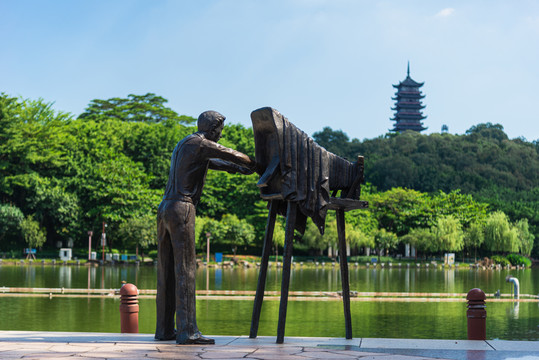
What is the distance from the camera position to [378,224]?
5888 centimetres

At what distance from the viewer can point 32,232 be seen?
155ft

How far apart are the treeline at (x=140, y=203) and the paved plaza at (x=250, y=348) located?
126ft

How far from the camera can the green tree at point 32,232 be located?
→ 47.2 m

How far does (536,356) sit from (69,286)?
64.9 feet

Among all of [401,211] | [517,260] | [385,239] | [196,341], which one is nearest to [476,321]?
[196,341]

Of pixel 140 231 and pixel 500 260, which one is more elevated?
pixel 140 231

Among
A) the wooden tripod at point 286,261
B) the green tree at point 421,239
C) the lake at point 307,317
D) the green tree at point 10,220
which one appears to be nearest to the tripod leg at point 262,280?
the wooden tripod at point 286,261

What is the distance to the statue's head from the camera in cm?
802

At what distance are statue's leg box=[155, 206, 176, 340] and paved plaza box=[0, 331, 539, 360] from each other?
20 centimetres

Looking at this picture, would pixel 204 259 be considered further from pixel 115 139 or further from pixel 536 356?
pixel 536 356

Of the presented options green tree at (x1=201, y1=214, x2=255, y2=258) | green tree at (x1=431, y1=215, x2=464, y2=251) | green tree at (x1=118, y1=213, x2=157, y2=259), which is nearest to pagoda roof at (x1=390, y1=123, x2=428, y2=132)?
green tree at (x1=431, y1=215, x2=464, y2=251)

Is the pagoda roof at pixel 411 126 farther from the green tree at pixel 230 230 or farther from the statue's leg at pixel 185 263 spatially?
the statue's leg at pixel 185 263

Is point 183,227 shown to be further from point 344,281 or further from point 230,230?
point 230,230

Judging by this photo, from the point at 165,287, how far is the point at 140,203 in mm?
41961
